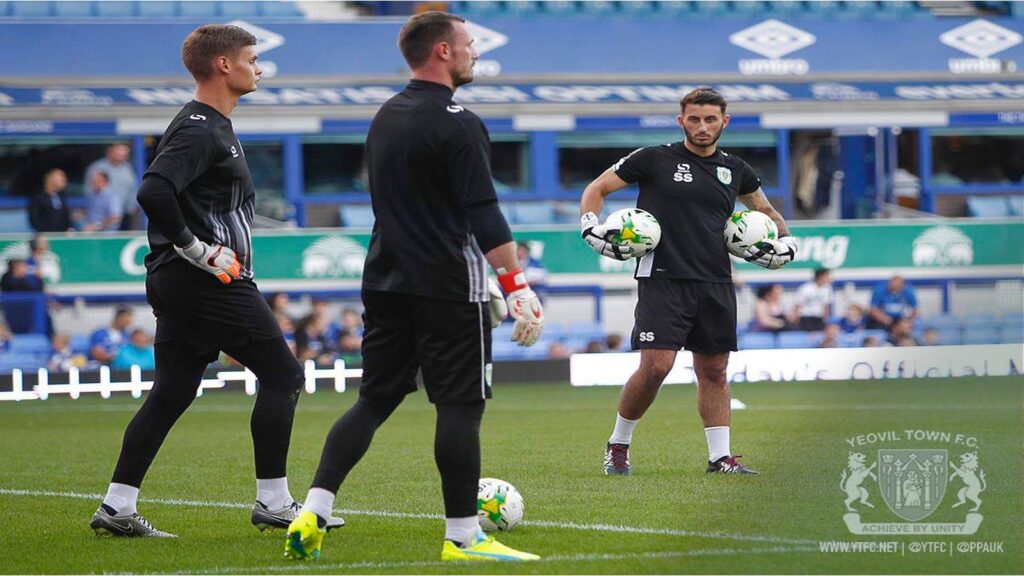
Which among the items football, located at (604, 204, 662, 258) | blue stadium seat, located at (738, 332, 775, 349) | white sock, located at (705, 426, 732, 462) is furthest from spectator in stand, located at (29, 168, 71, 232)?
white sock, located at (705, 426, 732, 462)

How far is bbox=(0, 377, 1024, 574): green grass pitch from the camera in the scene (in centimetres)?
533

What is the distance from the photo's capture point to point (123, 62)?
66.8 ft

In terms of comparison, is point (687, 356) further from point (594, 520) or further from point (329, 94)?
point (594, 520)

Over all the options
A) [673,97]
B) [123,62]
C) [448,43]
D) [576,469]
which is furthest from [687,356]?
[448,43]

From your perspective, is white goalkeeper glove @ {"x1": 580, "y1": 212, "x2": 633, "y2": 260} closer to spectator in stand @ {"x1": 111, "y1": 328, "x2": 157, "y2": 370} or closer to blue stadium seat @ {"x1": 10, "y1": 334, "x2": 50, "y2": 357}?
spectator in stand @ {"x1": 111, "y1": 328, "x2": 157, "y2": 370}

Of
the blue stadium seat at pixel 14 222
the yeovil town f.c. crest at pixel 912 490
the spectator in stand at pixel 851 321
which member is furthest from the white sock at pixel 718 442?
the blue stadium seat at pixel 14 222

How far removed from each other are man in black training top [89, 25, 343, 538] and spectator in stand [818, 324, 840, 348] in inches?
492

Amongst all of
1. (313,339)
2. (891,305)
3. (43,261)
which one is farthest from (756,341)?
(43,261)

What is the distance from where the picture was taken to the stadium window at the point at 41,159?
67.2 ft

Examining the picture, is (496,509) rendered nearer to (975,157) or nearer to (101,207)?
(101,207)

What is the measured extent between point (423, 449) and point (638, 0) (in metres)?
14.6

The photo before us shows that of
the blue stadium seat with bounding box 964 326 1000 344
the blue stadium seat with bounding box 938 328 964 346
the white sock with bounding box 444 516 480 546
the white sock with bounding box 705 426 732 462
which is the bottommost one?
the blue stadium seat with bounding box 938 328 964 346

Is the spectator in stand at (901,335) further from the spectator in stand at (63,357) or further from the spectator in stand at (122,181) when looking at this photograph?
the spectator in stand at (122,181)

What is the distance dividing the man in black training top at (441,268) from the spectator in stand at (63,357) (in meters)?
11.7
